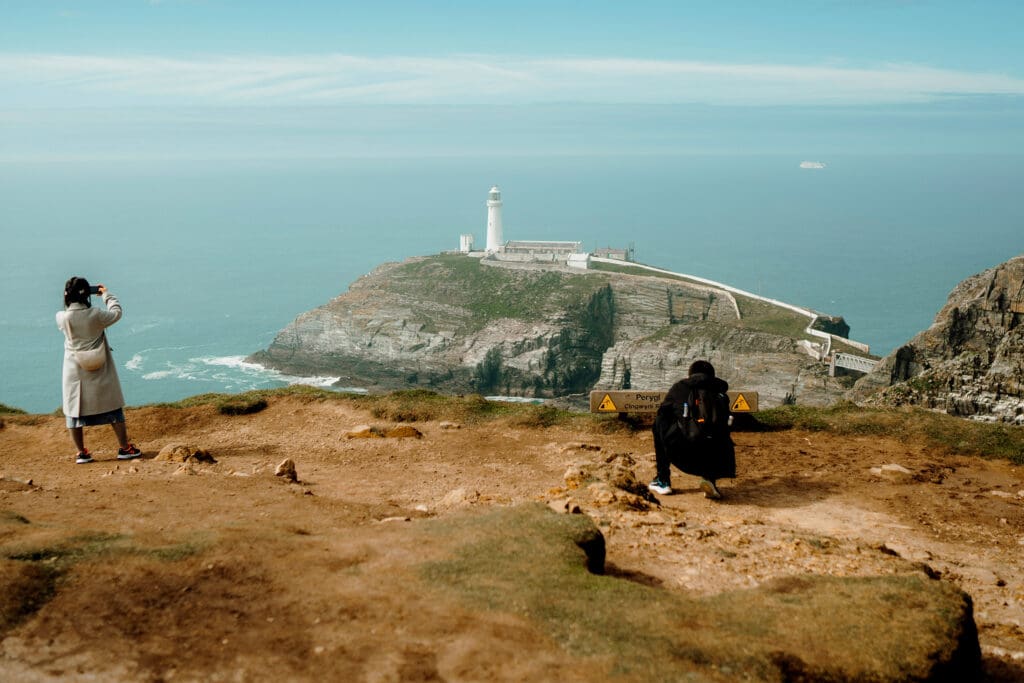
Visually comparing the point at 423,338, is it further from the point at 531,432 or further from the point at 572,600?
the point at 572,600

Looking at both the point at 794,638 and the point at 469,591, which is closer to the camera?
the point at 794,638

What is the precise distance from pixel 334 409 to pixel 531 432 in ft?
13.4

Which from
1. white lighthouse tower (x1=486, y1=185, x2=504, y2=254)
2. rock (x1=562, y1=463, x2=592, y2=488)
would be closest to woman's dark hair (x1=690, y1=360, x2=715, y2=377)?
rock (x1=562, y1=463, x2=592, y2=488)

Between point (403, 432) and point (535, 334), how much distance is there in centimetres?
8813

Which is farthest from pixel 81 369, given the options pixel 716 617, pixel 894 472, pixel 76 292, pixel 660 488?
pixel 894 472

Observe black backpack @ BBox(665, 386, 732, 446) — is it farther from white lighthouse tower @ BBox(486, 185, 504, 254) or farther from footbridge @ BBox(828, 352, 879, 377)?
white lighthouse tower @ BBox(486, 185, 504, 254)

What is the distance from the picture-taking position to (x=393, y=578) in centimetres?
624

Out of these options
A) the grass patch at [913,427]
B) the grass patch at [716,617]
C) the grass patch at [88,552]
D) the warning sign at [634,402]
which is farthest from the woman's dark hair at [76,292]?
the grass patch at [913,427]

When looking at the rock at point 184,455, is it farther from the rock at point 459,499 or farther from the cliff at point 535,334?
the cliff at point 535,334

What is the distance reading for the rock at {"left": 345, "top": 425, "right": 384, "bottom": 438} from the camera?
47.4ft

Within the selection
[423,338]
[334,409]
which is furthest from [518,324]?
[334,409]

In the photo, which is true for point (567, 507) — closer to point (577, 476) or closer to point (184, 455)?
point (577, 476)

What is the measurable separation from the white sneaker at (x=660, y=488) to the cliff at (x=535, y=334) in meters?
79.8

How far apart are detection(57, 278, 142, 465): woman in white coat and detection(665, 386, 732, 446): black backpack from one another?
8041 mm
